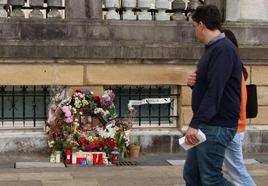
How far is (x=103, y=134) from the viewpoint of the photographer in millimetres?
9023

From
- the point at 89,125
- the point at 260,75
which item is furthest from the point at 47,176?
the point at 260,75

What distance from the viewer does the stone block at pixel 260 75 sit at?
9953 millimetres

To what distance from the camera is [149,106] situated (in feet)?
32.5

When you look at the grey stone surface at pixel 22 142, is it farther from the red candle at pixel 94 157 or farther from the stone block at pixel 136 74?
the stone block at pixel 136 74

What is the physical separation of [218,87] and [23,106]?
4.87 metres

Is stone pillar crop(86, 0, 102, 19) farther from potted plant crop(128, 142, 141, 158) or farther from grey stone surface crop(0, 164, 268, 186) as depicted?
grey stone surface crop(0, 164, 268, 186)

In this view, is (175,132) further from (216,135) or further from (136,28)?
(216,135)

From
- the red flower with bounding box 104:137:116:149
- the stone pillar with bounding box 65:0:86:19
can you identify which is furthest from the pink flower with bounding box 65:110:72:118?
the stone pillar with bounding box 65:0:86:19

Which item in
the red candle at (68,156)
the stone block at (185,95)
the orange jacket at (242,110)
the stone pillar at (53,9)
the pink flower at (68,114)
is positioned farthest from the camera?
the stone block at (185,95)

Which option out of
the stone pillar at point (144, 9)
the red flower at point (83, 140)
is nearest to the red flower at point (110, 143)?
the red flower at point (83, 140)

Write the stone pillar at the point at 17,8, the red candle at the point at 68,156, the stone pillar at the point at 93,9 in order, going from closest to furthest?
the red candle at the point at 68,156
the stone pillar at the point at 17,8
the stone pillar at the point at 93,9

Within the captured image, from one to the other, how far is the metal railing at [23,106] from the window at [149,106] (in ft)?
3.55

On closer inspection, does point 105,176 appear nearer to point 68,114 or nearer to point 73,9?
point 68,114

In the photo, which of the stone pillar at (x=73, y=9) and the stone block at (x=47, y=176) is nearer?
the stone block at (x=47, y=176)
